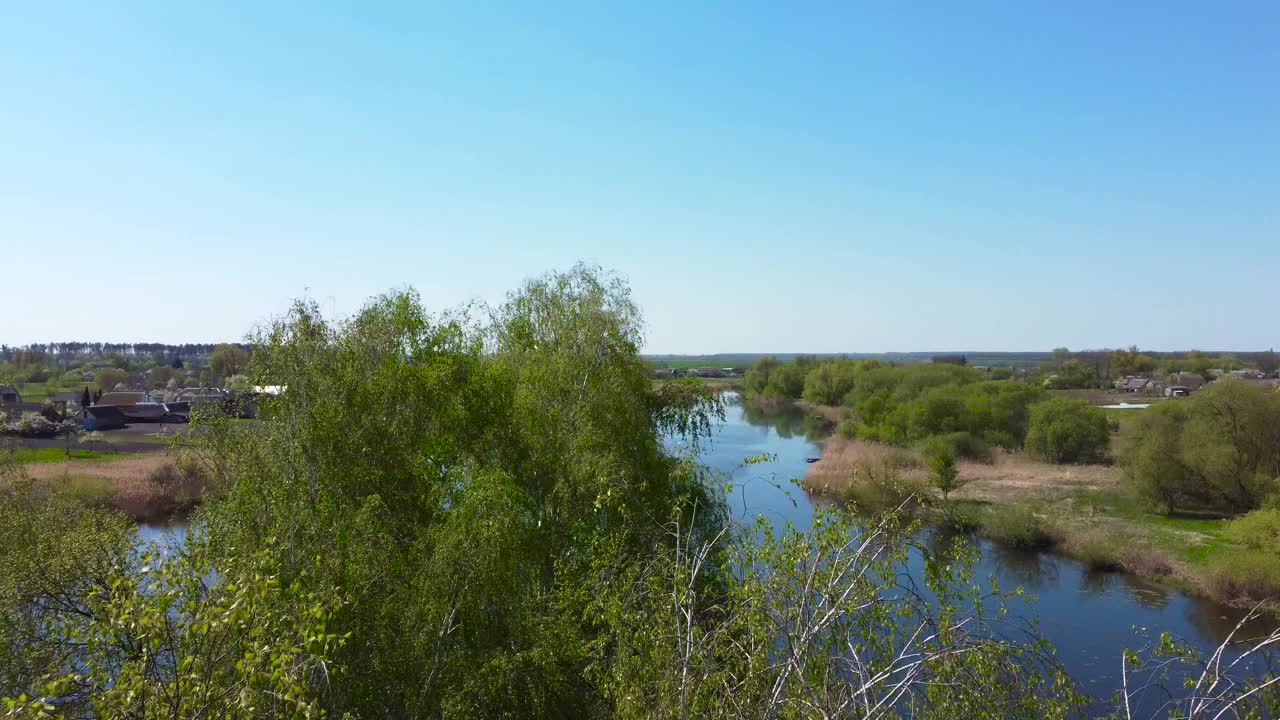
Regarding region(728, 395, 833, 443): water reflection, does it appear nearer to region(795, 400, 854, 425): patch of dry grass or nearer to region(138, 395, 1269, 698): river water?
region(795, 400, 854, 425): patch of dry grass

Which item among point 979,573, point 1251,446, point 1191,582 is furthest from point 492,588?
point 1251,446

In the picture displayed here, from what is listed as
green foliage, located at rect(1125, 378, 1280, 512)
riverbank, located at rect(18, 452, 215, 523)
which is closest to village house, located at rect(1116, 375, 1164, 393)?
green foliage, located at rect(1125, 378, 1280, 512)

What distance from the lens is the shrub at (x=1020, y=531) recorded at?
3098cm

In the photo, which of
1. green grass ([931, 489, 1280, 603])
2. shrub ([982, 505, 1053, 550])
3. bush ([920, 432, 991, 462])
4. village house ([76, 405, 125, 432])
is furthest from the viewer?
village house ([76, 405, 125, 432])

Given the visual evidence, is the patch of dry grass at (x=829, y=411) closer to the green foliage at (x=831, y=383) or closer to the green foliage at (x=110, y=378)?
the green foliage at (x=831, y=383)

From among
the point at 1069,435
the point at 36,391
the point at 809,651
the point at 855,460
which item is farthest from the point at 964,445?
the point at 36,391

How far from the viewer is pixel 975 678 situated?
251 inches

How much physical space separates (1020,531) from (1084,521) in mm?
4010

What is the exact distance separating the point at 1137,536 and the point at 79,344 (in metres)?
208

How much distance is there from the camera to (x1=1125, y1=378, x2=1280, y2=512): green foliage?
110 feet

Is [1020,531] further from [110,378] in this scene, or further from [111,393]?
[110,378]

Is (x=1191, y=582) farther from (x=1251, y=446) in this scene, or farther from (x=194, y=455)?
(x=194, y=455)

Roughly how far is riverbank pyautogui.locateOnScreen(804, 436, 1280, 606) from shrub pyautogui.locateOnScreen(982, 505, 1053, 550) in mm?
38

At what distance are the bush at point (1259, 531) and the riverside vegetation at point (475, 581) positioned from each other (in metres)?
10.9
